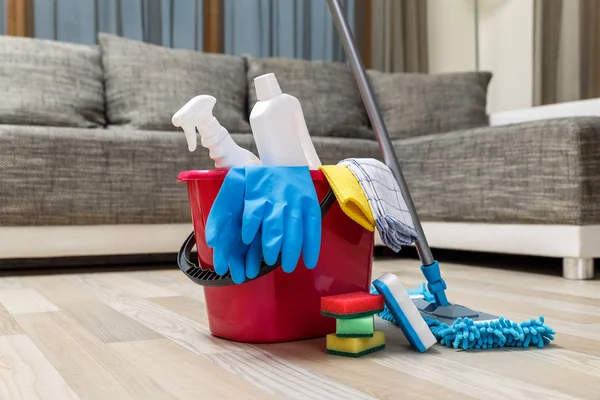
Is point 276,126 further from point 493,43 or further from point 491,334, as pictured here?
point 493,43

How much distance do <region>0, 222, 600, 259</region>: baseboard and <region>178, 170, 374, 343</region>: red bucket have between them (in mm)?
A: 1012

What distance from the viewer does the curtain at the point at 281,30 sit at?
340cm

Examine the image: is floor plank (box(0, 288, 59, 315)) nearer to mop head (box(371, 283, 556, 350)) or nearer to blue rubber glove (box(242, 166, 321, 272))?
blue rubber glove (box(242, 166, 321, 272))

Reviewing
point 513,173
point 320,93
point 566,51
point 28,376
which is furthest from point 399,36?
point 28,376

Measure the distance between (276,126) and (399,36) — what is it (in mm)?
2929

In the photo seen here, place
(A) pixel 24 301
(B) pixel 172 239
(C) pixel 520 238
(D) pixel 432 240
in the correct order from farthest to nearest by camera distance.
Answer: (D) pixel 432 240 < (B) pixel 172 239 < (C) pixel 520 238 < (A) pixel 24 301

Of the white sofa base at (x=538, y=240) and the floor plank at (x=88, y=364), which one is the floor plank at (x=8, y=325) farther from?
the white sofa base at (x=538, y=240)

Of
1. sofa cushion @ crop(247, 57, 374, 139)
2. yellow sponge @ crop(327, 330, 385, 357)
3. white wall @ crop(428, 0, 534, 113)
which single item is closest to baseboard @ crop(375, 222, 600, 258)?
sofa cushion @ crop(247, 57, 374, 139)

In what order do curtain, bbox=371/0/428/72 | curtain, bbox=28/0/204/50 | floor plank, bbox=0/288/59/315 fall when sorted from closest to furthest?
floor plank, bbox=0/288/59/315 < curtain, bbox=28/0/204/50 < curtain, bbox=371/0/428/72

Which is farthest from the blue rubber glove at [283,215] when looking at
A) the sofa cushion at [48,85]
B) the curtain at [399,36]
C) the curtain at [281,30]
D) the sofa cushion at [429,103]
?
the curtain at [399,36]

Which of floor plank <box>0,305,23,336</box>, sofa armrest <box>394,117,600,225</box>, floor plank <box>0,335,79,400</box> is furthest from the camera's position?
sofa armrest <box>394,117,600,225</box>

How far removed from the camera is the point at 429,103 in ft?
9.59

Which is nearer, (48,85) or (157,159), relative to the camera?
(157,159)

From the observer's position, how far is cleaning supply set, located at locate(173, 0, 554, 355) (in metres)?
0.91
